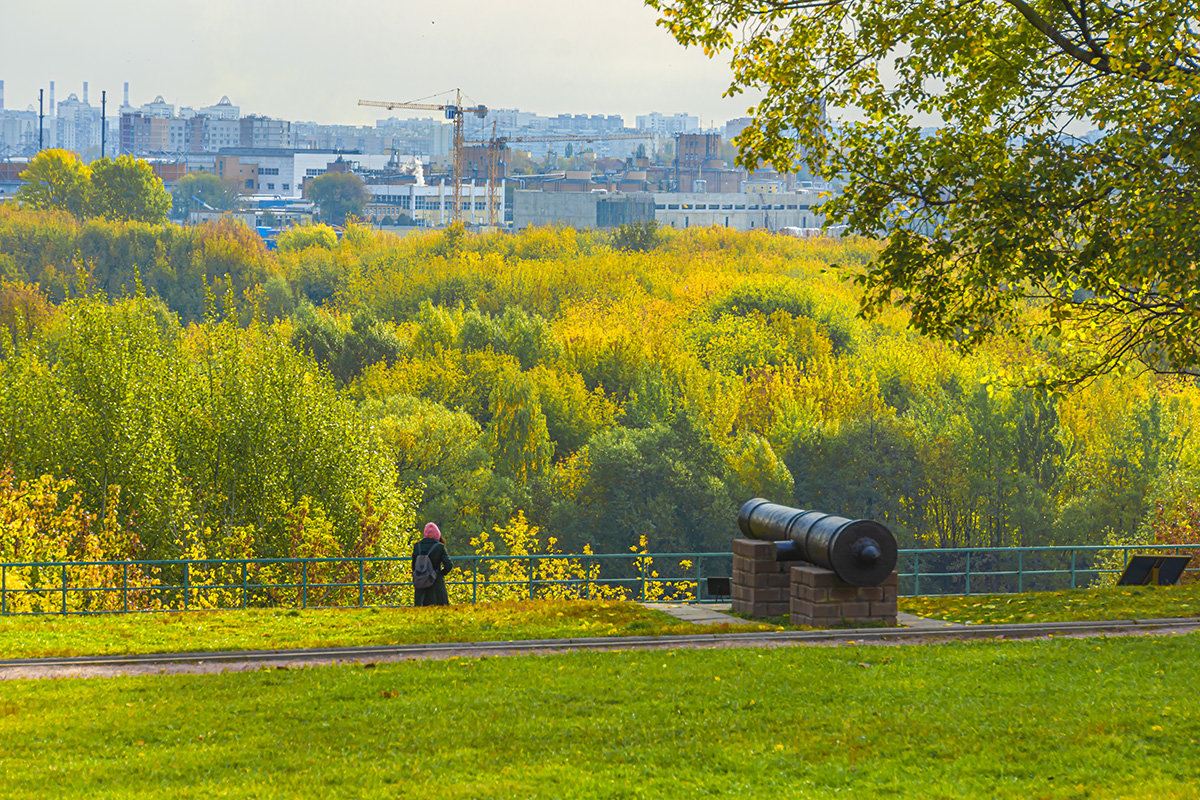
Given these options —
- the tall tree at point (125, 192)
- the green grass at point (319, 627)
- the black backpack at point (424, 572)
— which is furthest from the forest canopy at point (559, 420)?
the tall tree at point (125, 192)

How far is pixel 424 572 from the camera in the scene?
20688mm

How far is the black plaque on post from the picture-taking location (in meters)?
23.5

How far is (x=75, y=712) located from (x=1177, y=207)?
43.3 ft

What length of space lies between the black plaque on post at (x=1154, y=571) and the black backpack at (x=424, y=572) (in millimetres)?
11357

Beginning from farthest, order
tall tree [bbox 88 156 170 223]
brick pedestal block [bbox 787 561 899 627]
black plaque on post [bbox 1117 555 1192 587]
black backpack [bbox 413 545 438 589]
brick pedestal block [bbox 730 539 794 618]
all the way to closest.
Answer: tall tree [bbox 88 156 170 223]
black plaque on post [bbox 1117 555 1192 587]
black backpack [bbox 413 545 438 589]
brick pedestal block [bbox 730 539 794 618]
brick pedestal block [bbox 787 561 899 627]

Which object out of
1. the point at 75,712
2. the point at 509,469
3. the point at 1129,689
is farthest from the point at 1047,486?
the point at 75,712

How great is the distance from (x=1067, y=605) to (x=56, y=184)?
444ft

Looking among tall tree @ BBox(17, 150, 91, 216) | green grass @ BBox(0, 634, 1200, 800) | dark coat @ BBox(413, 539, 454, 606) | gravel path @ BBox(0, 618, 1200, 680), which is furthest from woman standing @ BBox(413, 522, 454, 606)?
tall tree @ BBox(17, 150, 91, 216)

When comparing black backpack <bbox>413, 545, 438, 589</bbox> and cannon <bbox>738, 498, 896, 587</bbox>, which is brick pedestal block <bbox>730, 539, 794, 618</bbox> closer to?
cannon <bbox>738, 498, 896, 587</bbox>

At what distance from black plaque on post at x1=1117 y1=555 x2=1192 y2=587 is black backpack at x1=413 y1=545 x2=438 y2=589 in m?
11.4

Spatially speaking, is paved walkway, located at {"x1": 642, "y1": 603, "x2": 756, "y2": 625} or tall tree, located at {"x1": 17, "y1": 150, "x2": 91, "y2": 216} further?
tall tree, located at {"x1": 17, "y1": 150, "x2": 91, "y2": 216}

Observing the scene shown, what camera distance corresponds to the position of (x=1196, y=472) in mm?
47156

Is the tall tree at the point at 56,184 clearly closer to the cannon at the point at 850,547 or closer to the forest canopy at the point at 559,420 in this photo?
the forest canopy at the point at 559,420

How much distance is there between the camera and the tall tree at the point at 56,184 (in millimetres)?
139125
